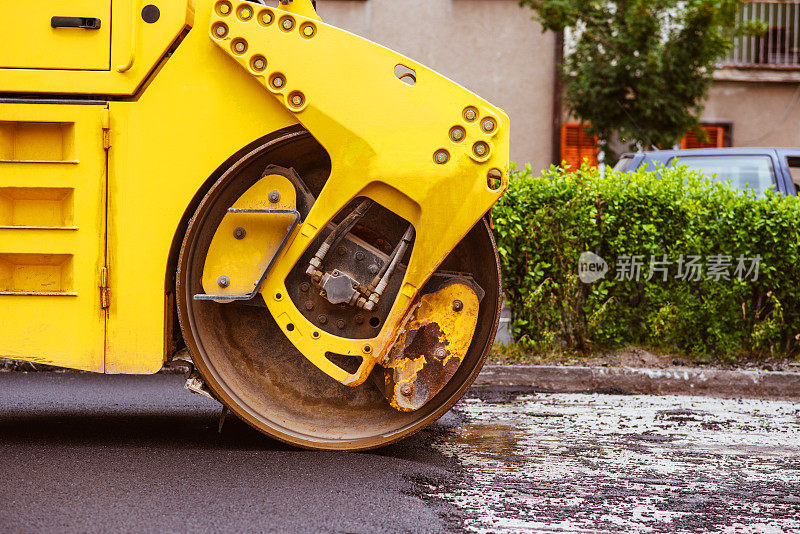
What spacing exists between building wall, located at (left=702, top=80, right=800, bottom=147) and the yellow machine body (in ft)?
45.5

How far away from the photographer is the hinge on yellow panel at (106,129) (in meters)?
3.83

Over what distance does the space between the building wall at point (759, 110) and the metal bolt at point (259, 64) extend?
14.1 meters

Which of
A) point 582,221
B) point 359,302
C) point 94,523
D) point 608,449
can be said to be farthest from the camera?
point 582,221

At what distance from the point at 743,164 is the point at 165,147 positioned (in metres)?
6.46

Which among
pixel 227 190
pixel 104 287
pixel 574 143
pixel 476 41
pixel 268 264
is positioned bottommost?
pixel 104 287

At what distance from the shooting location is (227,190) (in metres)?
3.93

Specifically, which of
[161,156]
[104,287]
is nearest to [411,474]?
[104,287]

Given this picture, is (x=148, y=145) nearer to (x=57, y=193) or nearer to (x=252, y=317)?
(x=57, y=193)

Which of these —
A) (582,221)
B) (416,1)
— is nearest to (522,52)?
(416,1)

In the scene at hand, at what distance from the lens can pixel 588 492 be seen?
145 inches

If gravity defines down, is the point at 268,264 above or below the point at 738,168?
below

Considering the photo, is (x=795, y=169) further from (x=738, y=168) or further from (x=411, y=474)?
(x=411, y=474)

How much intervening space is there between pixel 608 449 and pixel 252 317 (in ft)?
5.71

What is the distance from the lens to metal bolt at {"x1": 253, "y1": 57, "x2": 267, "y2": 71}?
380 cm
